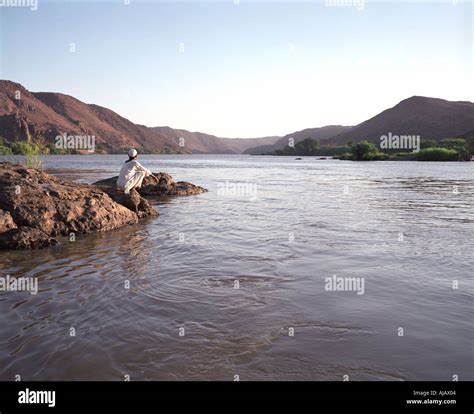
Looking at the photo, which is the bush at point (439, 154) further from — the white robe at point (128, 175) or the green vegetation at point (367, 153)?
the white robe at point (128, 175)

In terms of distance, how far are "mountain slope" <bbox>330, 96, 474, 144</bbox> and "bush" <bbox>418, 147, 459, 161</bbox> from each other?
7339 cm

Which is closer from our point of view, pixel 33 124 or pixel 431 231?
pixel 431 231

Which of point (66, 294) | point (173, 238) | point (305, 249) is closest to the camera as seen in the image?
point (66, 294)

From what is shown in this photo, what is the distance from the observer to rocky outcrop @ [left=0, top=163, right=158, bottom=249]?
8.47 meters

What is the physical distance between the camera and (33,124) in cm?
17988

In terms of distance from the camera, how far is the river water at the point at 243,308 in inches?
143

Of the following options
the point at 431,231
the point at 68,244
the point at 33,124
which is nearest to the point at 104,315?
the point at 68,244

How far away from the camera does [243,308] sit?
200 inches

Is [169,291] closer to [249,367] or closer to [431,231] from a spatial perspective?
[249,367]

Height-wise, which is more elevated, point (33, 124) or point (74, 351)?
point (33, 124)

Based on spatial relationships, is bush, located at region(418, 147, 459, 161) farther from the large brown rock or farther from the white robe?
the white robe

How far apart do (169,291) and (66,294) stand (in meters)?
1.54

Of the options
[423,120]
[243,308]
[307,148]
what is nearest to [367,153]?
[307,148]
